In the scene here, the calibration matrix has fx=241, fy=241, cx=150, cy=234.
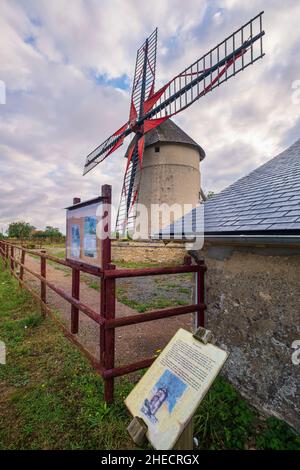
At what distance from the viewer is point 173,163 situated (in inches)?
574

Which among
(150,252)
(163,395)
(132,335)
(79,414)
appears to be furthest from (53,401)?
(150,252)

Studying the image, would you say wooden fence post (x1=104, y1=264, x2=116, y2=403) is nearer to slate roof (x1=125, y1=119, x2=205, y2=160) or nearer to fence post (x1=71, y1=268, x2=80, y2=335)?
fence post (x1=71, y1=268, x2=80, y2=335)

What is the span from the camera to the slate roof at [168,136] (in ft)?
47.6

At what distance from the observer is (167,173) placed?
14.6m

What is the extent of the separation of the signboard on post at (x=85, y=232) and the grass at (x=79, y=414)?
1507mm

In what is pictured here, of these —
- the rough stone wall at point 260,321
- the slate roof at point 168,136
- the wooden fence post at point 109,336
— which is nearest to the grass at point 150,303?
the rough stone wall at point 260,321

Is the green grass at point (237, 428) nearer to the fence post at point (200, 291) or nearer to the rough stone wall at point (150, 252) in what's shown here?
the fence post at point (200, 291)

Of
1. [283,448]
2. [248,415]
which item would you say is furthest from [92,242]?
[283,448]

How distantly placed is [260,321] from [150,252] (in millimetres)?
11947

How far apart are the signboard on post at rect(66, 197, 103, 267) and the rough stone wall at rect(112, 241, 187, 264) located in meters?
10.7

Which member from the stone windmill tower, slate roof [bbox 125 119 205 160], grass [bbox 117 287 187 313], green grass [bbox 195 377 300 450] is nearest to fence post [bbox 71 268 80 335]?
green grass [bbox 195 377 300 450]

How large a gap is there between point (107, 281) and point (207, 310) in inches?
61.4

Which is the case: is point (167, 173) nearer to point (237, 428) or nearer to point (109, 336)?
point (109, 336)
